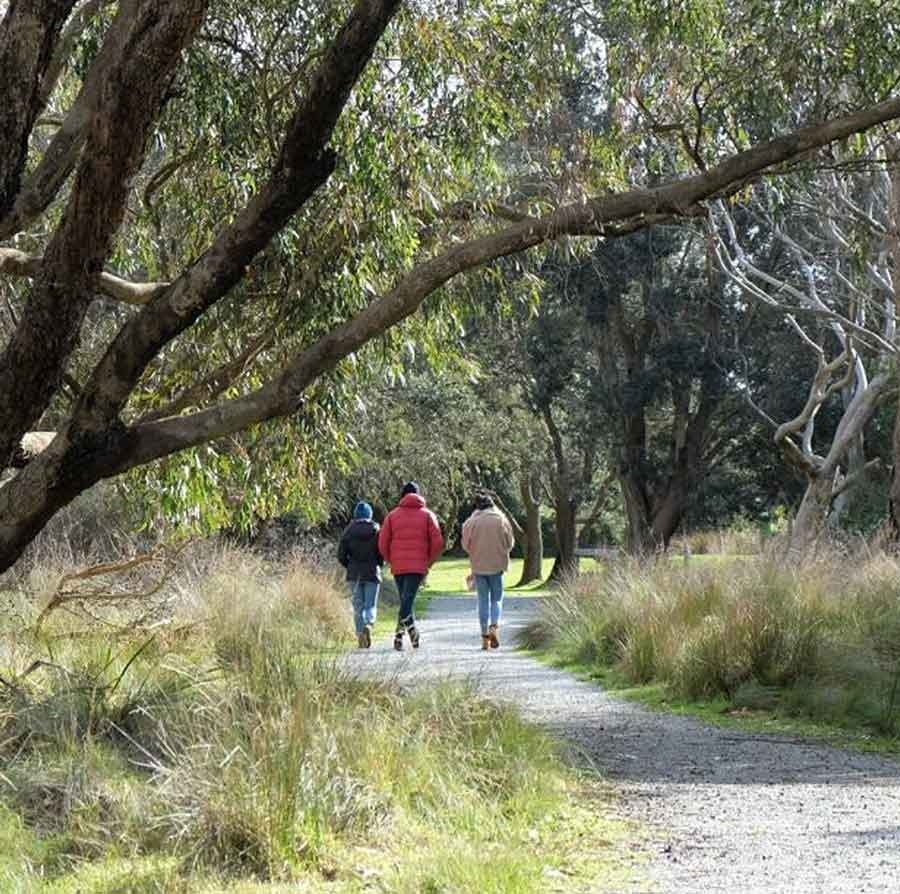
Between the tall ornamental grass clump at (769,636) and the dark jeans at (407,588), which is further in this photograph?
the dark jeans at (407,588)

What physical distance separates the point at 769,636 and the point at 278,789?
19.5 ft

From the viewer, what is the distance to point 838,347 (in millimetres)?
35719

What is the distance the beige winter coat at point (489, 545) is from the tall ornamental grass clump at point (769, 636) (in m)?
1.19

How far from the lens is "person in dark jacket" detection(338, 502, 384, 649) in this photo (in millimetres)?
15125

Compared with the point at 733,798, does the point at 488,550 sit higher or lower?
higher

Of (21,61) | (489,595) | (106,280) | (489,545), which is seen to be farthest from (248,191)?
(489,595)

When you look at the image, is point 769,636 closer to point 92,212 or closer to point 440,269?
point 440,269

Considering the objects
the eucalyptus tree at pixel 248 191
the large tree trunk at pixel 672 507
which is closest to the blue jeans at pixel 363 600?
the eucalyptus tree at pixel 248 191

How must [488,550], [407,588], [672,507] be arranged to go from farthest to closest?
[672,507]
[407,588]
[488,550]

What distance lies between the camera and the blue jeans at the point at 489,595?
49.0ft

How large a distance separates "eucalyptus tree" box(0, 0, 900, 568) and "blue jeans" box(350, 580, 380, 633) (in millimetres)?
4259

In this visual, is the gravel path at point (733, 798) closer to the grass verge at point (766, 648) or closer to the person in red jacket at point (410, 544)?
the grass verge at point (766, 648)

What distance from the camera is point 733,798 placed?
23.9ft

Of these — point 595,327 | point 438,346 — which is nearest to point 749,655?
point 438,346
